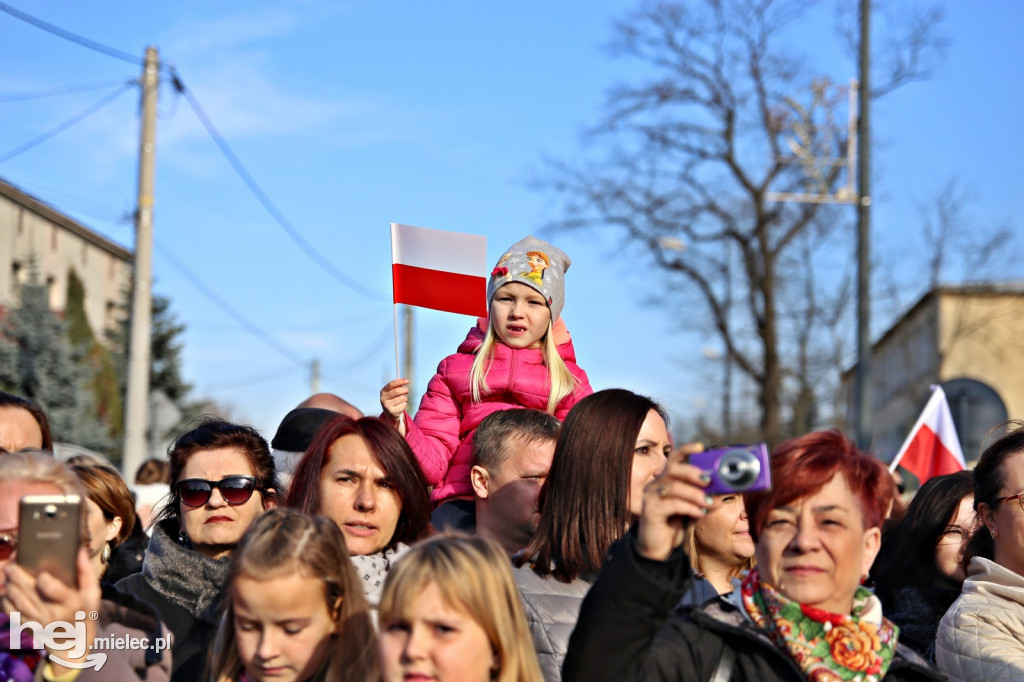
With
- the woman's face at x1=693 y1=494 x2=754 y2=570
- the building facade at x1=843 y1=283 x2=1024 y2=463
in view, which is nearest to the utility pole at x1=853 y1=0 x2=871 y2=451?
the woman's face at x1=693 y1=494 x2=754 y2=570

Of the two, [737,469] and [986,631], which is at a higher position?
[737,469]

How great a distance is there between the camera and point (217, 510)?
4.42 meters

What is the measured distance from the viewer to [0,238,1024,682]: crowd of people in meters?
2.94

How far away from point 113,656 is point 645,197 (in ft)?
79.8

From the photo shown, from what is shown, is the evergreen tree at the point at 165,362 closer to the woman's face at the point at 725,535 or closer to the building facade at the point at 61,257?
the building facade at the point at 61,257

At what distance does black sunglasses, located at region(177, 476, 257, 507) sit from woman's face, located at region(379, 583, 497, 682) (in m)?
1.60

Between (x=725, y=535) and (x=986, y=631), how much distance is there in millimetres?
973

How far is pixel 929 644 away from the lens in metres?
4.54

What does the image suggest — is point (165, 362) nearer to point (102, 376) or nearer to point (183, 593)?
point (102, 376)

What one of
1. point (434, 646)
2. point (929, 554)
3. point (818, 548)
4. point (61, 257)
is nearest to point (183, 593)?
point (434, 646)

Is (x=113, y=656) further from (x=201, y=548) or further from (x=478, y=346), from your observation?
(x=478, y=346)

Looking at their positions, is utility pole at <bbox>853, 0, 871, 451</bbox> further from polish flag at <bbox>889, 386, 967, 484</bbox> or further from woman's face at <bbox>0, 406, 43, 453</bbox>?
woman's face at <bbox>0, 406, 43, 453</bbox>

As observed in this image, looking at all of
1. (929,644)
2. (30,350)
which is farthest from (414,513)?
(30,350)

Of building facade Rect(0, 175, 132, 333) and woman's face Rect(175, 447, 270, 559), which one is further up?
building facade Rect(0, 175, 132, 333)
